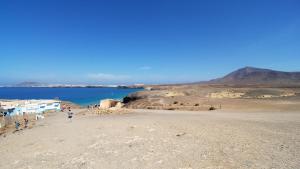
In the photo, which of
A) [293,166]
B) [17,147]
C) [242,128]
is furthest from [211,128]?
[17,147]

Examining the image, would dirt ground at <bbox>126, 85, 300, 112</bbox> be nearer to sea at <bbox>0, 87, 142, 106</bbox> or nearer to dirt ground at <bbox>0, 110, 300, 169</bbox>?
dirt ground at <bbox>0, 110, 300, 169</bbox>

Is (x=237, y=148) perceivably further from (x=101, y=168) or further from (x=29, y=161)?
(x=29, y=161)

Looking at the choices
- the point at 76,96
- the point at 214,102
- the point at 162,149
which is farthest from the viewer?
the point at 76,96

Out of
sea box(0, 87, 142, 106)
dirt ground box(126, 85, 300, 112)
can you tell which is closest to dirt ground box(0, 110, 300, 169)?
dirt ground box(126, 85, 300, 112)

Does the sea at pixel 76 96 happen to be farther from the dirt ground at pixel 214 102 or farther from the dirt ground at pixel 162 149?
the dirt ground at pixel 162 149

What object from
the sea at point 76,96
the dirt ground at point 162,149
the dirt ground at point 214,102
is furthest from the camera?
the sea at point 76,96

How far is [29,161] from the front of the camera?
9.03 m

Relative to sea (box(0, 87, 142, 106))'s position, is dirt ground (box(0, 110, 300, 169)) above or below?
above

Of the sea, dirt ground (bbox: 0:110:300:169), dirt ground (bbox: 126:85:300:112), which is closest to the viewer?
dirt ground (bbox: 0:110:300:169)

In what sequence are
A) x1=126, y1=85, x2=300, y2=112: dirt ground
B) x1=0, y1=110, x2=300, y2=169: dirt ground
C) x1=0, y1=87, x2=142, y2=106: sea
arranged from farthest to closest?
1. x1=0, y1=87, x2=142, y2=106: sea
2. x1=126, y1=85, x2=300, y2=112: dirt ground
3. x1=0, y1=110, x2=300, y2=169: dirt ground

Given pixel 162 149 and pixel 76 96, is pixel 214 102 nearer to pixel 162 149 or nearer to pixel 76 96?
pixel 162 149

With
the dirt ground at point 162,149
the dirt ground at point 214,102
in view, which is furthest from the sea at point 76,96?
the dirt ground at point 162,149

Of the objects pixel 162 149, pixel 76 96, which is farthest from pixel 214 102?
pixel 76 96

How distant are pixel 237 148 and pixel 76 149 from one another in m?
7.19
